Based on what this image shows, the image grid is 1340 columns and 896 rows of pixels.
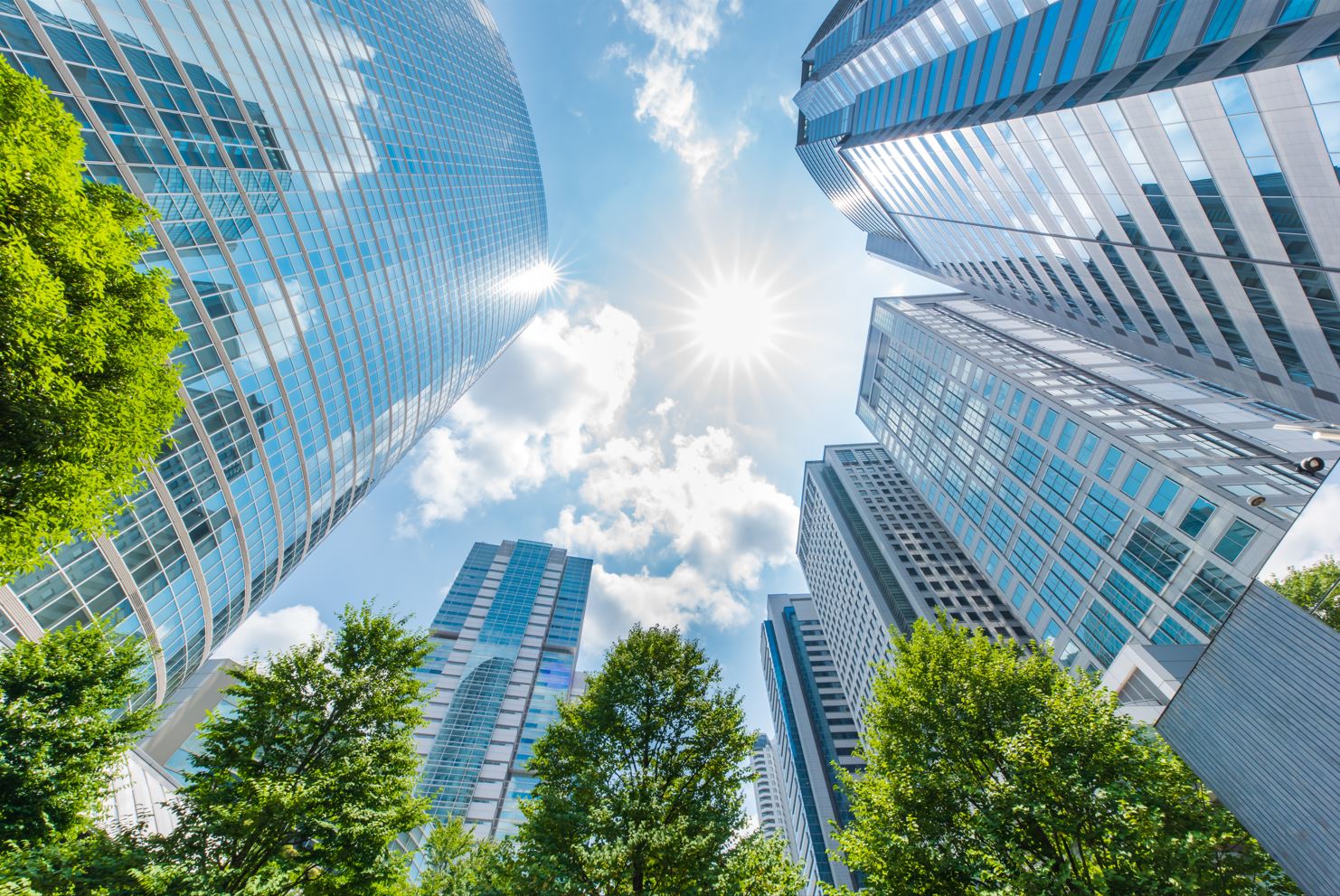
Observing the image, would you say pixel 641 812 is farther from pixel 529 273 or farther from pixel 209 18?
pixel 529 273

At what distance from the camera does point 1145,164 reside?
25672 millimetres

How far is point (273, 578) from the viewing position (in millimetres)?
36812

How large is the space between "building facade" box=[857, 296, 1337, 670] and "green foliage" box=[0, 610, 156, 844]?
34.3 m

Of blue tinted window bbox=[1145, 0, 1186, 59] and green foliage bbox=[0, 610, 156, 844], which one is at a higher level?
blue tinted window bbox=[1145, 0, 1186, 59]

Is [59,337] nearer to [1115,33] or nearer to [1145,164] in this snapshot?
[1145,164]

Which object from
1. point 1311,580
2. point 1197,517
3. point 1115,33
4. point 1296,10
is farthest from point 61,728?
point 1115,33

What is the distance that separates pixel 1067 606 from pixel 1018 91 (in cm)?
3918

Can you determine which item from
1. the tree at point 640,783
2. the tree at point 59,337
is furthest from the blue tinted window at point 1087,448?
the tree at point 59,337

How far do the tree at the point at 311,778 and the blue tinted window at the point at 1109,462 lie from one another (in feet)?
146

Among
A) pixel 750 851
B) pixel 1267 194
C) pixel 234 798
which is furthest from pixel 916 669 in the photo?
pixel 1267 194

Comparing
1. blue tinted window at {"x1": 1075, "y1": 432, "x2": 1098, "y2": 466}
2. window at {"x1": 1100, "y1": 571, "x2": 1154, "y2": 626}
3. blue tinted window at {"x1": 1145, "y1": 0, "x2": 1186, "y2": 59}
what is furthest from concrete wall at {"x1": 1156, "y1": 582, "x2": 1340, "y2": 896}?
blue tinted window at {"x1": 1075, "y1": 432, "x2": 1098, "y2": 466}

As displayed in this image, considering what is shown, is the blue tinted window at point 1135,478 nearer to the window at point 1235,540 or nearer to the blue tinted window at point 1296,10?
the window at point 1235,540

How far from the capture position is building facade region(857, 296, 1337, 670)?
27188 mm

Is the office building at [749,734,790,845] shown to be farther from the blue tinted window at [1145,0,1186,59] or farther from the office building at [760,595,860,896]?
the blue tinted window at [1145,0,1186,59]
